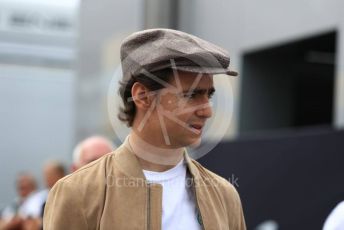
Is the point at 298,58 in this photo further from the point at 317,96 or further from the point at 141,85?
the point at 141,85

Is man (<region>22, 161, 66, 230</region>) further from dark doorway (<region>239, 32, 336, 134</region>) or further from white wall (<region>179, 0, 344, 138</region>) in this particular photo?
dark doorway (<region>239, 32, 336, 134</region>)

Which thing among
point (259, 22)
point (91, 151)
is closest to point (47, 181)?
point (91, 151)

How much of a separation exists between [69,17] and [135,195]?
10802 mm

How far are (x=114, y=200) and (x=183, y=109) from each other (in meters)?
0.33

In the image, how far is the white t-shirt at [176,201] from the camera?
217 cm

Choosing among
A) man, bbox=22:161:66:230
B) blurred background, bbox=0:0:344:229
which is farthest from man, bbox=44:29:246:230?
man, bbox=22:161:66:230

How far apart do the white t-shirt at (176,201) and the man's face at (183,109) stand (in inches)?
4.6

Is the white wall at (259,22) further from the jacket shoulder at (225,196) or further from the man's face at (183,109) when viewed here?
the man's face at (183,109)

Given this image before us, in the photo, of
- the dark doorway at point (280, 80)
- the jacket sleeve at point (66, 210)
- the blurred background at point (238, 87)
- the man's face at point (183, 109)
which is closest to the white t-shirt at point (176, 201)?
the man's face at point (183, 109)

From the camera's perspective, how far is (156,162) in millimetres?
2223

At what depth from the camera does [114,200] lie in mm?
2119

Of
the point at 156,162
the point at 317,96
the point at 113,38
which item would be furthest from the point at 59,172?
the point at 317,96

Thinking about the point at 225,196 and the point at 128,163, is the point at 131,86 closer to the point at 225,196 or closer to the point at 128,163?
the point at 128,163

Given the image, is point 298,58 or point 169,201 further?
point 298,58
